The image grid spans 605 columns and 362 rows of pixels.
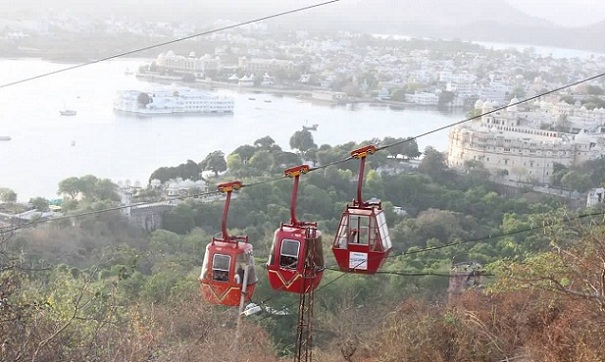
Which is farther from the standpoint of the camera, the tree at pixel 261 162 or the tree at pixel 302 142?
the tree at pixel 302 142

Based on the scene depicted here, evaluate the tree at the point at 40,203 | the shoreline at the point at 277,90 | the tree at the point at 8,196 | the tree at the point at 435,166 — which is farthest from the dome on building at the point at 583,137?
the tree at the point at 8,196

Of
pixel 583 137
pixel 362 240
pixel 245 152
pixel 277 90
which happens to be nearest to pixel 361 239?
pixel 362 240

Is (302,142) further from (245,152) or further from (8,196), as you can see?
(8,196)

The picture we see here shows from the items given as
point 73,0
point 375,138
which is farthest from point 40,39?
point 375,138

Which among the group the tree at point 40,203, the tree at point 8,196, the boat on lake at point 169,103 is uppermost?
the boat on lake at point 169,103

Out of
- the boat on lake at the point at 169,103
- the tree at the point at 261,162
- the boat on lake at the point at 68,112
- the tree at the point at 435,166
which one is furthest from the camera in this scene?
the boat on lake at the point at 169,103

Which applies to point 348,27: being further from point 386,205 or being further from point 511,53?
point 386,205

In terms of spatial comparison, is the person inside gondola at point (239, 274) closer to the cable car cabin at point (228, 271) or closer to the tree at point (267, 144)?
the cable car cabin at point (228, 271)
